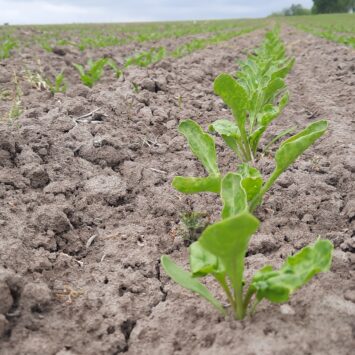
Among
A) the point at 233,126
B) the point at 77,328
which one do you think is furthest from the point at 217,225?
the point at 233,126

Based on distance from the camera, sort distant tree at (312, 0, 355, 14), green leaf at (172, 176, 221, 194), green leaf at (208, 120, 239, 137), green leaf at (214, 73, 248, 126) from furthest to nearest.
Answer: distant tree at (312, 0, 355, 14) < green leaf at (208, 120, 239, 137) < green leaf at (214, 73, 248, 126) < green leaf at (172, 176, 221, 194)

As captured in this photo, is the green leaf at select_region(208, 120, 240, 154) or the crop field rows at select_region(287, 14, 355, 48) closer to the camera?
the green leaf at select_region(208, 120, 240, 154)

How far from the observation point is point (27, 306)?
5.35 ft

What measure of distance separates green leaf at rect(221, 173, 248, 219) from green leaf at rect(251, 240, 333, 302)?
0.78ft

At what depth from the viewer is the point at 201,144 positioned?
2.27 meters

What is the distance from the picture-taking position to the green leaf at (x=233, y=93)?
2.55 m

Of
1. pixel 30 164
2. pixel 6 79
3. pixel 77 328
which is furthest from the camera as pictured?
pixel 6 79

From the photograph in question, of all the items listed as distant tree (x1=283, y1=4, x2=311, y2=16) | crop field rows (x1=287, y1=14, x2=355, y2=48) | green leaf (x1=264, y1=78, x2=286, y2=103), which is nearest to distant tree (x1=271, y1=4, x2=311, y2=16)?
distant tree (x1=283, y1=4, x2=311, y2=16)

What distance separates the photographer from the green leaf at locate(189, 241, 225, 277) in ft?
4.77

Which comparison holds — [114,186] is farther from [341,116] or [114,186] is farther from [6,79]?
[6,79]

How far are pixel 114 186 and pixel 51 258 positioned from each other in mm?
746

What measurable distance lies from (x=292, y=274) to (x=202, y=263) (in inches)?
11.6

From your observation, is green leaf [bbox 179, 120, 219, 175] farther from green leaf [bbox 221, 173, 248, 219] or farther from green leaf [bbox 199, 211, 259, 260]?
green leaf [bbox 199, 211, 259, 260]

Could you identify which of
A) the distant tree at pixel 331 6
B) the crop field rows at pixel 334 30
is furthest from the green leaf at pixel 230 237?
the distant tree at pixel 331 6
